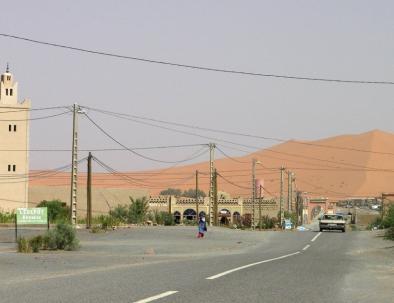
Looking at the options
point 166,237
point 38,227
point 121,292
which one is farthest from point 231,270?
point 38,227

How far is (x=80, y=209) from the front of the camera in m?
93.0

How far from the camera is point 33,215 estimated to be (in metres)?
35.9

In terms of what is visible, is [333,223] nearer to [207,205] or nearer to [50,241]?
[50,241]

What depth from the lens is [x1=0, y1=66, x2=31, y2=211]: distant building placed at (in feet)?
263

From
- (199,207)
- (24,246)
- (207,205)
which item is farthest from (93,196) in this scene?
(24,246)

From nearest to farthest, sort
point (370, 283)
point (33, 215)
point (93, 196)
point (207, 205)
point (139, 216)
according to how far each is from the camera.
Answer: point (370, 283) < point (33, 215) < point (139, 216) < point (93, 196) < point (207, 205)

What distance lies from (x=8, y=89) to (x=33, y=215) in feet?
172

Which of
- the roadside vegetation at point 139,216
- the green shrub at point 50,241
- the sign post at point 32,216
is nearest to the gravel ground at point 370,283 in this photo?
the green shrub at point 50,241

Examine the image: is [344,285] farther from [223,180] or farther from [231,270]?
[223,180]

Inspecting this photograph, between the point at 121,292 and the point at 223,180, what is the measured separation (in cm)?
17648

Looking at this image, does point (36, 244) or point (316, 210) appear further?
point (316, 210)

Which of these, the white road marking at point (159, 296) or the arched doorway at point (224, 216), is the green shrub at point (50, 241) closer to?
the white road marking at point (159, 296)

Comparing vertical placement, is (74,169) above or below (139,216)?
above

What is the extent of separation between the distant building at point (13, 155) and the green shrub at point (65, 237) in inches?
2000
